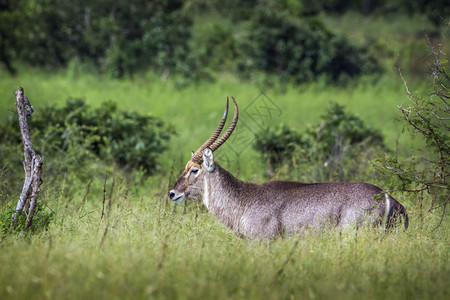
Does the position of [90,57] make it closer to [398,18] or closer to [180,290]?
[180,290]

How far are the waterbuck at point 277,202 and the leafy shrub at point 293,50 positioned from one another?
1848cm

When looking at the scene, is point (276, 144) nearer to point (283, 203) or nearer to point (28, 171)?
point (283, 203)

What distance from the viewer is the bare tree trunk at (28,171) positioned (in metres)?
6.25

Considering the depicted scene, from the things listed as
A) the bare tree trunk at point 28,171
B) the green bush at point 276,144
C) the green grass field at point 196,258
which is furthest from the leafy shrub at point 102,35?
the bare tree trunk at point 28,171

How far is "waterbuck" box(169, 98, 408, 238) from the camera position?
6.55 m

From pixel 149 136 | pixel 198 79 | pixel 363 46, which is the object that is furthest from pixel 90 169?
pixel 363 46

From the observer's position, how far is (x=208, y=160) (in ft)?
23.4

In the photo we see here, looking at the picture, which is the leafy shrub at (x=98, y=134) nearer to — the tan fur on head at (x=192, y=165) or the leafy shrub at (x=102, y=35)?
the tan fur on head at (x=192, y=165)

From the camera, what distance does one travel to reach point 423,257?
568 cm

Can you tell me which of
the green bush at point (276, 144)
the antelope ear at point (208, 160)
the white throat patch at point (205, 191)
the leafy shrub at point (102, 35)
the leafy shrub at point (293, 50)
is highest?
the leafy shrub at point (293, 50)

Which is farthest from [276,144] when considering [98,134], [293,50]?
[293,50]

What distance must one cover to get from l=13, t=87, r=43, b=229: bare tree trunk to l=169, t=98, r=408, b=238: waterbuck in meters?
1.47

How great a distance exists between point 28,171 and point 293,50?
20.0 m

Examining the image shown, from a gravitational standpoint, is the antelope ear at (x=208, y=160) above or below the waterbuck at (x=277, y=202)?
above
